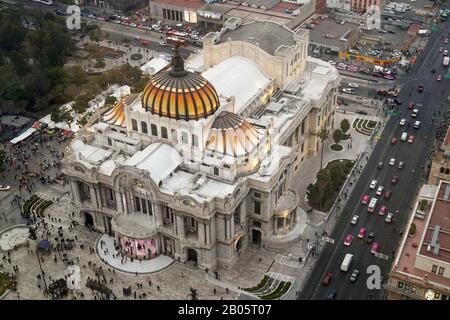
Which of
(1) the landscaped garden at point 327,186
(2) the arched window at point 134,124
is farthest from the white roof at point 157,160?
(1) the landscaped garden at point 327,186

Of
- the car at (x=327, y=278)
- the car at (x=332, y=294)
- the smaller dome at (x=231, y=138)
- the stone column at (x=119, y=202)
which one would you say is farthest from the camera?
the smaller dome at (x=231, y=138)

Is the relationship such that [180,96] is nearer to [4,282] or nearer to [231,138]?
[231,138]

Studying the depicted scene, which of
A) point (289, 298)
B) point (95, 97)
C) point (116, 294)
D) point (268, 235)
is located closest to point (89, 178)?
point (116, 294)

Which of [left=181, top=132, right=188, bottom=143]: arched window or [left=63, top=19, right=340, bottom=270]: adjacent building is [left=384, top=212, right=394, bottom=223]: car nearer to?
[left=63, top=19, right=340, bottom=270]: adjacent building

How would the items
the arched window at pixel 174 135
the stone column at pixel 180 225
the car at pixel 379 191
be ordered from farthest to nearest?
the car at pixel 379 191 → the arched window at pixel 174 135 → the stone column at pixel 180 225

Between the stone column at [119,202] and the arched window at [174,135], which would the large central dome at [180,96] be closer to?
the arched window at [174,135]

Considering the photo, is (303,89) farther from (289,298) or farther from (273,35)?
(289,298)

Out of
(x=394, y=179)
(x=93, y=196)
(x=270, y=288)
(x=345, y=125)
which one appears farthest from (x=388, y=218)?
(x=93, y=196)
